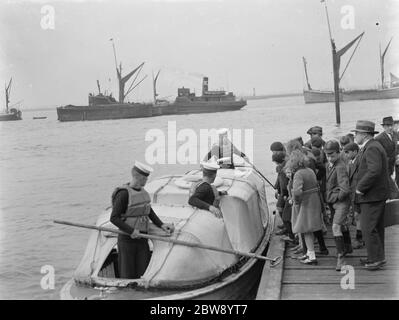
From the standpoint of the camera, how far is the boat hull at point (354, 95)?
409ft

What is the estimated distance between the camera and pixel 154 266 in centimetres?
700

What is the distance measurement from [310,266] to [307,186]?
1274mm

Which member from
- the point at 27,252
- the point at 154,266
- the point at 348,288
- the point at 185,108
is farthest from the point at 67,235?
the point at 185,108

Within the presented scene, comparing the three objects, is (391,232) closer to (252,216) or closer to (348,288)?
(252,216)

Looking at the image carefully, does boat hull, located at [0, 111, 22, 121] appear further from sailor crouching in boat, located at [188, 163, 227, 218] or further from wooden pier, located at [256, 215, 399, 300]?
wooden pier, located at [256, 215, 399, 300]

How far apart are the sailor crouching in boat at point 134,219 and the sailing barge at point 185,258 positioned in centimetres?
20

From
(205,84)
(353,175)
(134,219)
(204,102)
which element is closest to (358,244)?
(353,175)

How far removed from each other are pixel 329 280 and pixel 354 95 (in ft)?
434

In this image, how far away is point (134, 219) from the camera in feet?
22.8

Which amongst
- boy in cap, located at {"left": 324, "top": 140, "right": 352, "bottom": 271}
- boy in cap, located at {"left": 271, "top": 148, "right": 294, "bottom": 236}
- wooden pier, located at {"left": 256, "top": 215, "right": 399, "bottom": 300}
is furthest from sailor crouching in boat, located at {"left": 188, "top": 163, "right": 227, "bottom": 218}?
boy in cap, located at {"left": 324, "top": 140, "right": 352, "bottom": 271}

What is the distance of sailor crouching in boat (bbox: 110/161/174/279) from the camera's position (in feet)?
22.1

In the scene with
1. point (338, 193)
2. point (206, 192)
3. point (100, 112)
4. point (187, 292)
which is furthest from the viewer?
point (100, 112)

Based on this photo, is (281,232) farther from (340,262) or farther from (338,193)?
(338,193)

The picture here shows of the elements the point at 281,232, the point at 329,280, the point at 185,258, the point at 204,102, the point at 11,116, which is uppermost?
the point at 204,102
